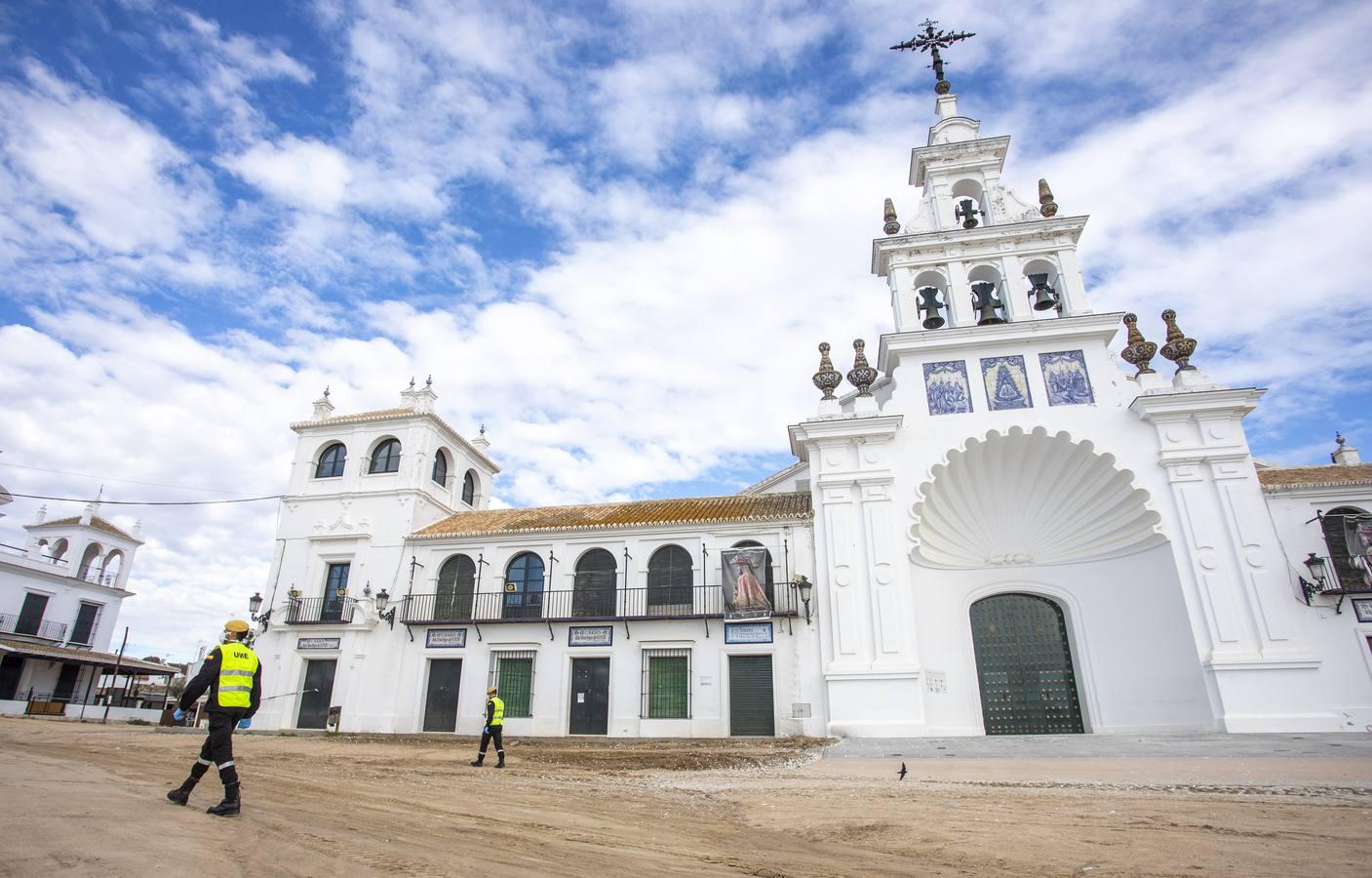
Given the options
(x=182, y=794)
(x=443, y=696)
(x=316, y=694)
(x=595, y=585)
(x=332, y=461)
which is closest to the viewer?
(x=182, y=794)

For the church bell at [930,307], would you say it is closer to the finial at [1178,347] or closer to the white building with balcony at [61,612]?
the finial at [1178,347]

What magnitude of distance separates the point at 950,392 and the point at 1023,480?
2.89m

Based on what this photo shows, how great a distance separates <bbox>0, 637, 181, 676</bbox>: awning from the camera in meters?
26.7

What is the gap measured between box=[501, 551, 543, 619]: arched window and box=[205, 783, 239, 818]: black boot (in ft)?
48.2

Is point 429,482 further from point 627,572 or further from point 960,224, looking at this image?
point 960,224

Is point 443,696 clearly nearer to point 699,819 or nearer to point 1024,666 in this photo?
point 1024,666

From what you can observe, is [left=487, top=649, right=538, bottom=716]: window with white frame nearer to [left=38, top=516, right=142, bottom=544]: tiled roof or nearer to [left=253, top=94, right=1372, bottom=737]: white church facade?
[left=253, top=94, right=1372, bottom=737]: white church facade

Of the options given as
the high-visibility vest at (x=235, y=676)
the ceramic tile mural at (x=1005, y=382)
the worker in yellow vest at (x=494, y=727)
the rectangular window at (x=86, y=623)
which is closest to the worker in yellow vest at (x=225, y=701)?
the high-visibility vest at (x=235, y=676)

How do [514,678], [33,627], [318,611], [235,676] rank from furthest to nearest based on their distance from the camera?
[33,627], [318,611], [514,678], [235,676]

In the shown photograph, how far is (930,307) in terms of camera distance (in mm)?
19734

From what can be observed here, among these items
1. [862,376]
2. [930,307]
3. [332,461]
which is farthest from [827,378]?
[332,461]

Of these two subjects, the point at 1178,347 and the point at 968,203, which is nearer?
the point at 1178,347

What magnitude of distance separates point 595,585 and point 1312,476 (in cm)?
1809

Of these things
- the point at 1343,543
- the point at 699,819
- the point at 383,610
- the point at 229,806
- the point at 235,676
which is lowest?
the point at 699,819
